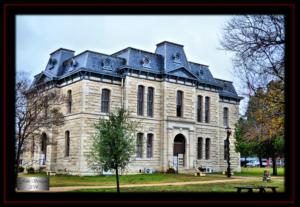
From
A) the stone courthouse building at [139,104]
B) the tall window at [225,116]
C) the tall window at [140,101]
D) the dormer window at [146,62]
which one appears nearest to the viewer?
the stone courthouse building at [139,104]

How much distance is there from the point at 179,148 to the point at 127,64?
30.0ft

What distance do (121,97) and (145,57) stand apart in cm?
423

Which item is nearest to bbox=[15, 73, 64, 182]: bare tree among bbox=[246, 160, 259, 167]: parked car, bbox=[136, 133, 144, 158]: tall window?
bbox=[136, 133, 144, 158]: tall window

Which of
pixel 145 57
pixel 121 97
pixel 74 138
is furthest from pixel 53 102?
pixel 145 57

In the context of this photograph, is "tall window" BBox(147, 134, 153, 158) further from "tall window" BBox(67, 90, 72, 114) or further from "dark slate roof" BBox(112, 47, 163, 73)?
"tall window" BBox(67, 90, 72, 114)

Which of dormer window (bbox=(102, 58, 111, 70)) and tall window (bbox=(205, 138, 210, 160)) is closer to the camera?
dormer window (bbox=(102, 58, 111, 70))

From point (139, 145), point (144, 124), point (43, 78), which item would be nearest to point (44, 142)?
point (43, 78)

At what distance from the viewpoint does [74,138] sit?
3400 centimetres

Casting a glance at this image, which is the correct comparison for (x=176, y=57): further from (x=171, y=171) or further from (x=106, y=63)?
(x=171, y=171)

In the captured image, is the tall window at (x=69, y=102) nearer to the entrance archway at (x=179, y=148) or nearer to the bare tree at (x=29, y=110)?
the bare tree at (x=29, y=110)

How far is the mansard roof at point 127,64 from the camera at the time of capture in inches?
1374

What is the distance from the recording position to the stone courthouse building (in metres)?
33.9

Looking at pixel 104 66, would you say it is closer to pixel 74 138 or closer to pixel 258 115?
pixel 74 138
